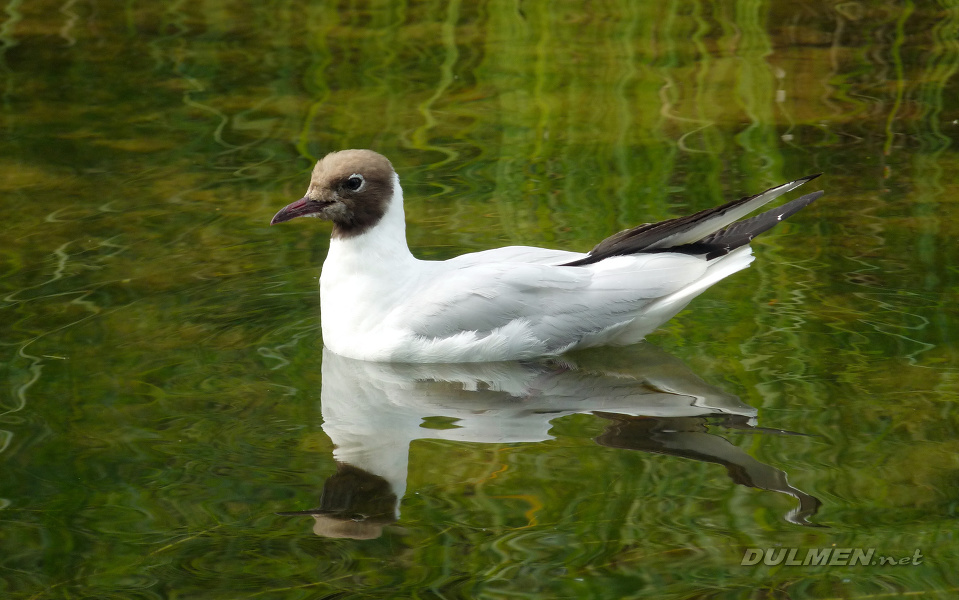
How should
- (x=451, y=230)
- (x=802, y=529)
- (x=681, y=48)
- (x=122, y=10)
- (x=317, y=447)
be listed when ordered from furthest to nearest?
1. (x=122, y=10)
2. (x=681, y=48)
3. (x=451, y=230)
4. (x=317, y=447)
5. (x=802, y=529)

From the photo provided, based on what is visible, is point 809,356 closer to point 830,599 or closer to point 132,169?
point 830,599

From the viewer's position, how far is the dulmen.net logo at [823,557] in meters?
4.16

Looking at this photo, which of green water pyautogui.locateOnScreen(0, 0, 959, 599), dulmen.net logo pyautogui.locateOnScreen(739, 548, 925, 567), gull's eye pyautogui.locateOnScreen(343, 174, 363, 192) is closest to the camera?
dulmen.net logo pyautogui.locateOnScreen(739, 548, 925, 567)

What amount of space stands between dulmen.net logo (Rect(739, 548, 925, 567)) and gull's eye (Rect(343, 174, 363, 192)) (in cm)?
261

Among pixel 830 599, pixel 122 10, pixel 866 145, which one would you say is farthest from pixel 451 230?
pixel 122 10

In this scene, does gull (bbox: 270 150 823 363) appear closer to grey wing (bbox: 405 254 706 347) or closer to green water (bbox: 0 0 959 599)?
grey wing (bbox: 405 254 706 347)

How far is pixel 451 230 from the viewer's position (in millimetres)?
7398

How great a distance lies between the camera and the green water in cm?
437

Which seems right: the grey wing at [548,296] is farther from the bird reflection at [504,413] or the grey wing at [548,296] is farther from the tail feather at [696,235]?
the bird reflection at [504,413]

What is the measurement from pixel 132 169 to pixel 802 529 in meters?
5.61

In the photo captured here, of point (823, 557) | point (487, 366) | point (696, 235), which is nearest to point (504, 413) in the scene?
point (487, 366)

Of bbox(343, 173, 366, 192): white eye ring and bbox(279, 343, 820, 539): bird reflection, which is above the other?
bbox(343, 173, 366, 192): white eye ring

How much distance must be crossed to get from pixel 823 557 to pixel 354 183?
2808 millimetres

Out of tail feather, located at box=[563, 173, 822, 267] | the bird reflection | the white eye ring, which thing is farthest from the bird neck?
tail feather, located at box=[563, 173, 822, 267]
